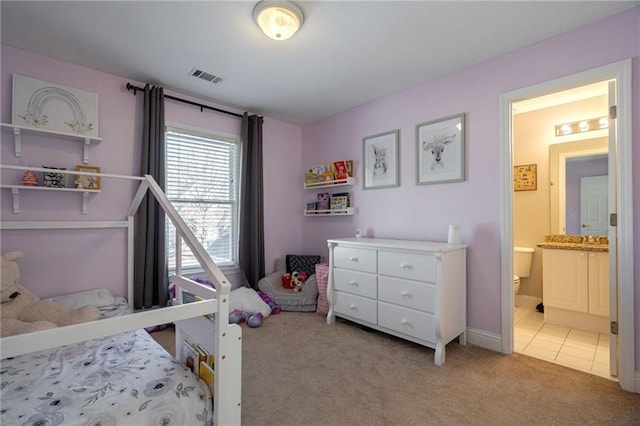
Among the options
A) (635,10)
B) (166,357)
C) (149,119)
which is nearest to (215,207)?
(149,119)

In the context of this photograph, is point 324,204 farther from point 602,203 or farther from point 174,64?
point 602,203

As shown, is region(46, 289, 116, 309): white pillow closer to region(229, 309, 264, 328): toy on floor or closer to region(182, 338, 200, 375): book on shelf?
region(229, 309, 264, 328): toy on floor

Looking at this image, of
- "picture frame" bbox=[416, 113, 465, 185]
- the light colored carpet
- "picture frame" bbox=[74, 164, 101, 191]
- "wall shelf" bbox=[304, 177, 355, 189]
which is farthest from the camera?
"wall shelf" bbox=[304, 177, 355, 189]

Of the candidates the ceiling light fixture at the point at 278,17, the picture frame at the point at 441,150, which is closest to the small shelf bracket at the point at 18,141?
the ceiling light fixture at the point at 278,17

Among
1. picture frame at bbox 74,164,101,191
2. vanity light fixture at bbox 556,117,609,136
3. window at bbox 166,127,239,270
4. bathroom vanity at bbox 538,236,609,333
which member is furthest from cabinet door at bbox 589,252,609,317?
picture frame at bbox 74,164,101,191

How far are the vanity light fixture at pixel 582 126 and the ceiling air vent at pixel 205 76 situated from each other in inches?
151

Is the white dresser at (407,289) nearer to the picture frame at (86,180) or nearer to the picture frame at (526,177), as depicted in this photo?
the picture frame at (526,177)

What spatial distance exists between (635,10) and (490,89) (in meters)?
0.87

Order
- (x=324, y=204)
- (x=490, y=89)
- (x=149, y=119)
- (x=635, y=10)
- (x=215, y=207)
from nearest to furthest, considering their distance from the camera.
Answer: (x=635, y=10) < (x=490, y=89) < (x=149, y=119) < (x=215, y=207) < (x=324, y=204)

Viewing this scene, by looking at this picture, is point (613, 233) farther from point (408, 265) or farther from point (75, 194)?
point (75, 194)

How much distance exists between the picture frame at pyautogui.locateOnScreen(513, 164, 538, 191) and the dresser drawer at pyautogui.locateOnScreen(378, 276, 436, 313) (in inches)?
90.6

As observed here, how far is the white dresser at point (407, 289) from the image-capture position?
2240 mm

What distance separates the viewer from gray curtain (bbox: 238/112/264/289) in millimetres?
3578

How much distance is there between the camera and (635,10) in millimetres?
1858
